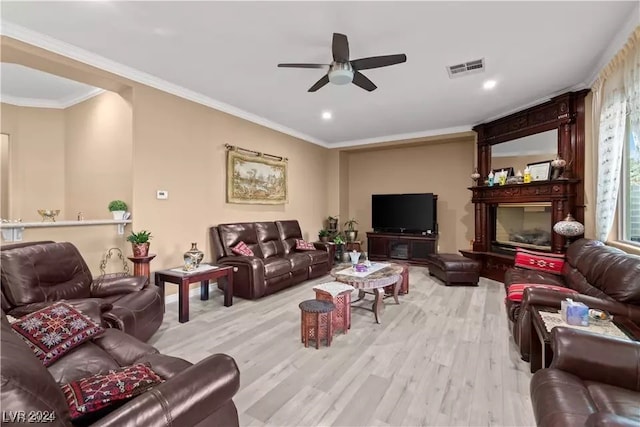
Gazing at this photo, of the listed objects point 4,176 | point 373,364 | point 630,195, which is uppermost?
point 4,176

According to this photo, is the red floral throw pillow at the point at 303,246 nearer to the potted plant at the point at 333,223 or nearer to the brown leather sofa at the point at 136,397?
the potted plant at the point at 333,223

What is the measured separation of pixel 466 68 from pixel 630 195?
2.28 meters

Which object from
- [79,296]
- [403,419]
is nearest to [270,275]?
[79,296]

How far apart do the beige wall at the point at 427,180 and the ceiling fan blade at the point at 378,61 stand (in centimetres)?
433

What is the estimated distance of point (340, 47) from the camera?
257 centimetres

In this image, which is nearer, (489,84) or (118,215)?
(118,215)

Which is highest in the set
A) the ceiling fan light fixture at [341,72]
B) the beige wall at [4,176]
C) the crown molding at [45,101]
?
the crown molding at [45,101]

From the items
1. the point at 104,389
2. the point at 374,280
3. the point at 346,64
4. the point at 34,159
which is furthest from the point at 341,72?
the point at 34,159

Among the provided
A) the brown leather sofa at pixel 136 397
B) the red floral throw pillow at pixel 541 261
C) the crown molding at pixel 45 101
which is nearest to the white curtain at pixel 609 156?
the red floral throw pillow at pixel 541 261

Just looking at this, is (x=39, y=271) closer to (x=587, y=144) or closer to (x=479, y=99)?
(x=479, y=99)

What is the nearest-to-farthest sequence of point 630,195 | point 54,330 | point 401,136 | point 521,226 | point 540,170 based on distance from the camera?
point 54,330 < point 630,195 < point 540,170 < point 521,226 < point 401,136

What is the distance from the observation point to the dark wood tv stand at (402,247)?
6348 millimetres

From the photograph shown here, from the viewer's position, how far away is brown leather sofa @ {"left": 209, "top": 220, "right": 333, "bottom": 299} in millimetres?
4078

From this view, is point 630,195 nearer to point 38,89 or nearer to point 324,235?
point 324,235
